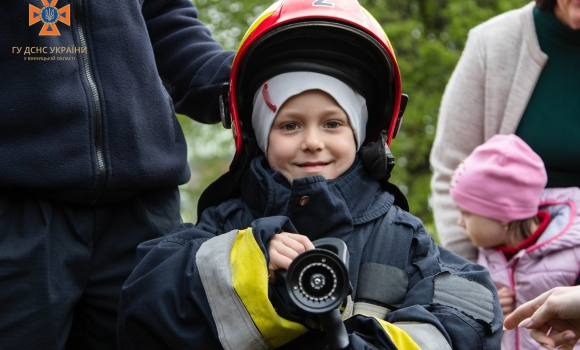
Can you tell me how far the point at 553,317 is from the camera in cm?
324

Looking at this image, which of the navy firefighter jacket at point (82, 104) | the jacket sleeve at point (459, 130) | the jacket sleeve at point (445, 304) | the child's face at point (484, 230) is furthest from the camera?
the jacket sleeve at point (459, 130)

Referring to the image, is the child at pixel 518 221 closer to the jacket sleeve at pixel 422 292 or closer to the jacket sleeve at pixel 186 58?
the jacket sleeve at pixel 422 292

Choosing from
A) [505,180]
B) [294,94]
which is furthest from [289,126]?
[505,180]

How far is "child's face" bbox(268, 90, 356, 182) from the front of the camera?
3.00 m

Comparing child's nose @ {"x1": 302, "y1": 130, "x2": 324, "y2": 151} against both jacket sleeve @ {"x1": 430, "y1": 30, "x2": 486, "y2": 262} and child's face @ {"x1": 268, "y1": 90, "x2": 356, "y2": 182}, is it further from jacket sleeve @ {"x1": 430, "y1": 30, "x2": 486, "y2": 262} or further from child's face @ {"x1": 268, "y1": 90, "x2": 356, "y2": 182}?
jacket sleeve @ {"x1": 430, "y1": 30, "x2": 486, "y2": 262}

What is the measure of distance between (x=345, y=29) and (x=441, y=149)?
Result: 5.84 feet

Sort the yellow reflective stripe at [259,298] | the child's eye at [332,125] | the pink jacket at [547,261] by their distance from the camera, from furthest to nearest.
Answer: the pink jacket at [547,261] → the child's eye at [332,125] → the yellow reflective stripe at [259,298]

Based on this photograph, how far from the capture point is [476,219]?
4.24 m

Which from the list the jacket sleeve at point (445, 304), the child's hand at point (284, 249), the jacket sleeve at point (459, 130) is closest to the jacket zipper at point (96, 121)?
the child's hand at point (284, 249)

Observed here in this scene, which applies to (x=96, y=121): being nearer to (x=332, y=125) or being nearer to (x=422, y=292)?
(x=332, y=125)

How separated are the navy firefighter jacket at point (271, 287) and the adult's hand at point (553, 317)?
0.43 metres

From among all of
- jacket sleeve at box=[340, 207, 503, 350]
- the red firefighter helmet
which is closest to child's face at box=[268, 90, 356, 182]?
the red firefighter helmet

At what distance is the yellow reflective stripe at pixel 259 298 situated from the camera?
98.7 inches

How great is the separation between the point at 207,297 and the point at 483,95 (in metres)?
2.38
